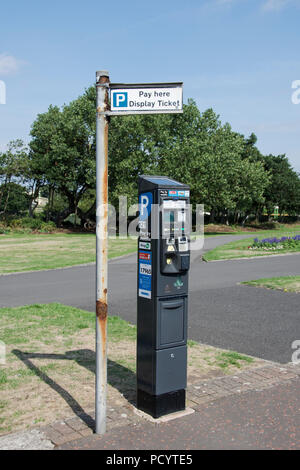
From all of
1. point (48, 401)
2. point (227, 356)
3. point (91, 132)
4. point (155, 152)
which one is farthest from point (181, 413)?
point (91, 132)

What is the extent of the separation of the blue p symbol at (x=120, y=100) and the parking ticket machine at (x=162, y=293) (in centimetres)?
73

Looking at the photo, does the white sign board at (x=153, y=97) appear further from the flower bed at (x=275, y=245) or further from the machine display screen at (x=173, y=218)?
the flower bed at (x=275, y=245)

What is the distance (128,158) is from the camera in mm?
38656

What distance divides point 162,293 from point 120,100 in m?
1.76

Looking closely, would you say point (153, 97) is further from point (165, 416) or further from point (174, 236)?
point (165, 416)

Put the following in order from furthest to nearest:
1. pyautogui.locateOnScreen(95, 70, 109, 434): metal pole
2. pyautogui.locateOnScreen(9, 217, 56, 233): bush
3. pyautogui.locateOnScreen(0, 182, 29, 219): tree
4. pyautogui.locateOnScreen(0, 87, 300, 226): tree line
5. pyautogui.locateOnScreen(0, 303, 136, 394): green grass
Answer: pyautogui.locateOnScreen(0, 182, 29, 219): tree → pyautogui.locateOnScreen(9, 217, 56, 233): bush → pyautogui.locateOnScreen(0, 87, 300, 226): tree line → pyautogui.locateOnScreen(0, 303, 136, 394): green grass → pyautogui.locateOnScreen(95, 70, 109, 434): metal pole

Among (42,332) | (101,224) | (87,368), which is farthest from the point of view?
(42,332)

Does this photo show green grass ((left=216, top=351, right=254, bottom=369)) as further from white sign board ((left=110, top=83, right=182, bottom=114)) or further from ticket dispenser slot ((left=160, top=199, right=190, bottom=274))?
white sign board ((left=110, top=83, right=182, bottom=114))

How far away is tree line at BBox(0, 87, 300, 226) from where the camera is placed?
38.8m

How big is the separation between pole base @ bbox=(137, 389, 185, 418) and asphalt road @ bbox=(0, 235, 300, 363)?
2091mm

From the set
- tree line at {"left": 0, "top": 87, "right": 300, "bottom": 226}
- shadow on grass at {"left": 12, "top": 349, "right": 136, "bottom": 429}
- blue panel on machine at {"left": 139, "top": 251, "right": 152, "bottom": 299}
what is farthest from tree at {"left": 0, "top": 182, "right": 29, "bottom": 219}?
blue panel on machine at {"left": 139, "top": 251, "right": 152, "bottom": 299}

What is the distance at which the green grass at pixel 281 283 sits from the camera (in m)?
11.2

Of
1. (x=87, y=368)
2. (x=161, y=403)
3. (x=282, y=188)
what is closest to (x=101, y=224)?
(x=161, y=403)
